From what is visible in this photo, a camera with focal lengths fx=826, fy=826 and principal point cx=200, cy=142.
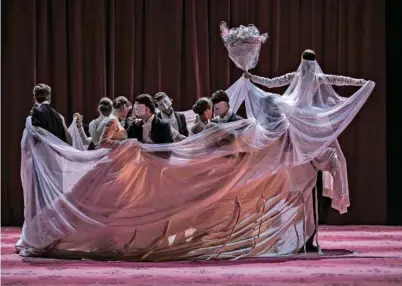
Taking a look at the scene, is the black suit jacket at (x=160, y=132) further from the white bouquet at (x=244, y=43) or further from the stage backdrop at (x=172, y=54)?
the stage backdrop at (x=172, y=54)

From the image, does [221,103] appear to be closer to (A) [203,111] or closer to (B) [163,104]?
(A) [203,111]

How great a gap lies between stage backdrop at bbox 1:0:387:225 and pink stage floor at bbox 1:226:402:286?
3210 millimetres

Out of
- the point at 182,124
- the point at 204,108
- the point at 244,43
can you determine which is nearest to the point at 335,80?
the point at 244,43

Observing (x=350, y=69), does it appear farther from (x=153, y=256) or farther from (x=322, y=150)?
(x=153, y=256)

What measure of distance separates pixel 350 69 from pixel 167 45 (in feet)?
7.35

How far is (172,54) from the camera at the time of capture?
9.84 m

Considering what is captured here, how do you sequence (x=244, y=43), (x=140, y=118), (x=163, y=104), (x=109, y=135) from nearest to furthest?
1. (x=109, y=135)
2. (x=140, y=118)
3. (x=244, y=43)
4. (x=163, y=104)

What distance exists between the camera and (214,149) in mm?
6238

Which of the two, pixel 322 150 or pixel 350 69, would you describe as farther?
pixel 350 69

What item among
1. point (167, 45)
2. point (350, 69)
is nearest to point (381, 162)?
point (350, 69)

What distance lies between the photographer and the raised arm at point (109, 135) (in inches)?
242

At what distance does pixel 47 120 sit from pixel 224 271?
2.05 metres

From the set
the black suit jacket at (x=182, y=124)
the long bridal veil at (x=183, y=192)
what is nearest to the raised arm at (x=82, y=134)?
the black suit jacket at (x=182, y=124)

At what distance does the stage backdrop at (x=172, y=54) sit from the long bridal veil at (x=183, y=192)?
326 cm
